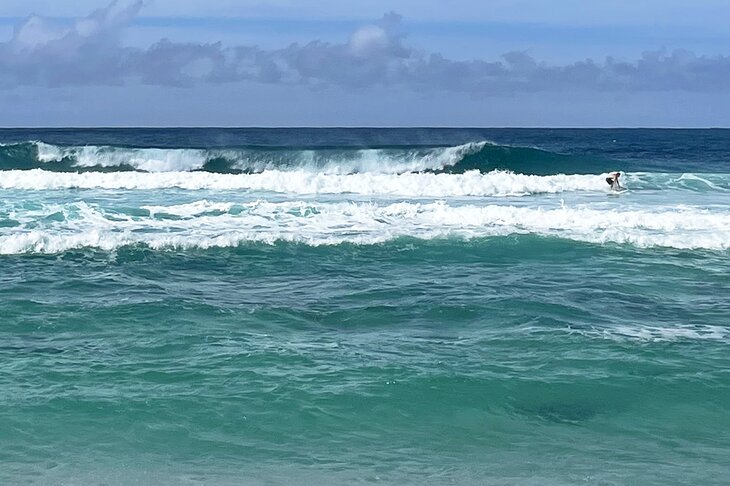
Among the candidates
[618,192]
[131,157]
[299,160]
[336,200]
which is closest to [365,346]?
[336,200]

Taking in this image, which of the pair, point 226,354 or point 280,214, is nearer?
point 226,354

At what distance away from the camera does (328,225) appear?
19.6 metres

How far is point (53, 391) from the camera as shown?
28.0 feet

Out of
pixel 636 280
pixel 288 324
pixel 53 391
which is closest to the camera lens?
pixel 53 391

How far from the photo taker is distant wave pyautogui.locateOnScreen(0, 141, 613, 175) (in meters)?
38.5

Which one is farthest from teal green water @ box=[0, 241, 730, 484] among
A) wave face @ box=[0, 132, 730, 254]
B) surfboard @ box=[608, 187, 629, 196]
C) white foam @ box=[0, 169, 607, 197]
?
white foam @ box=[0, 169, 607, 197]

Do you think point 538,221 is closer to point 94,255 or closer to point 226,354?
point 94,255

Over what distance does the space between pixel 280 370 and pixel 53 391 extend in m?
2.23

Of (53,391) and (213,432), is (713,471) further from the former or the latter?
(53,391)

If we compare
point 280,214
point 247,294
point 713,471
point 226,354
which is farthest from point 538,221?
point 713,471

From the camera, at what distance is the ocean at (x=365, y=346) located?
7184 mm

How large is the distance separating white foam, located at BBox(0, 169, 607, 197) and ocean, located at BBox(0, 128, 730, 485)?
24.9 feet

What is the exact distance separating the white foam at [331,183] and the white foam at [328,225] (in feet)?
20.3

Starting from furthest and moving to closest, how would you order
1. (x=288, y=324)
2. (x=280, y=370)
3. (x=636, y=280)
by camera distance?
(x=636, y=280)
(x=288, y=324)
(x=280, y=370)
